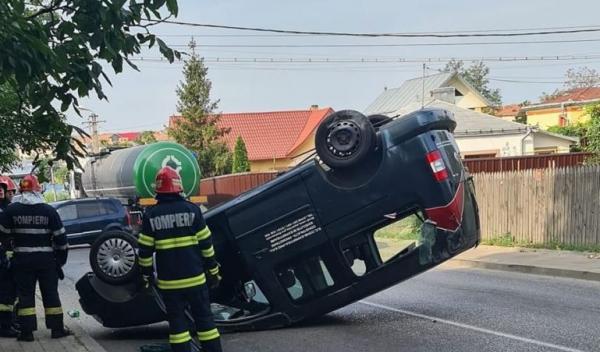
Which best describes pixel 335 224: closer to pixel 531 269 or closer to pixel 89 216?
A: pixel 531 269

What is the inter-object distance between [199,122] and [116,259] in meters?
35.7

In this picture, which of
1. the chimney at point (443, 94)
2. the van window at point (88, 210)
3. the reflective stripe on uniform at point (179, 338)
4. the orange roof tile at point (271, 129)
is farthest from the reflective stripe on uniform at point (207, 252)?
the orange roof tile at point (271, 129)

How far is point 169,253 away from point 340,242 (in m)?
1.96

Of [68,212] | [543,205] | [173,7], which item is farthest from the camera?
[68,212]

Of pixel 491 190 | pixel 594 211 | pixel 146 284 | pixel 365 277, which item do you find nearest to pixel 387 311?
pixel 365 277

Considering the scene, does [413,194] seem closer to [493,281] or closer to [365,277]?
[365,277]

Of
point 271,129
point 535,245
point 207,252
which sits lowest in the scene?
point 535,245

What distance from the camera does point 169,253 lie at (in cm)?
575

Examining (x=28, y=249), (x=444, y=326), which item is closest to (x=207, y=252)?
(x=28, y=249)

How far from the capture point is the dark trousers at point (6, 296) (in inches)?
289

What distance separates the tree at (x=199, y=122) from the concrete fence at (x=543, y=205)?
25.8 metres

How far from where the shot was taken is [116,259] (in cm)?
691

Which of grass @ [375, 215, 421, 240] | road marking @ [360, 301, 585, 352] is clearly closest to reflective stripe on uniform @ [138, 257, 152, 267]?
road marking @ [360, 301, 585, 352]

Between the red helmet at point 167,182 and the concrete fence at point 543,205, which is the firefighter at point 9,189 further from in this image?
the concrete fence at point 543,205
